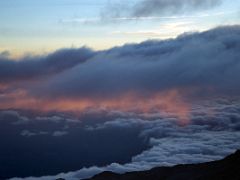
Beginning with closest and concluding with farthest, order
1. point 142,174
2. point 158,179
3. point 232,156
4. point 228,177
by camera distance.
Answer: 1. point 228,177
2. point 232,156
3. point 158,179
4. point 142,174

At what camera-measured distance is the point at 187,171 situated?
15312 cm

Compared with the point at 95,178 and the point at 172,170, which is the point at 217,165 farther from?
the point at 95,178

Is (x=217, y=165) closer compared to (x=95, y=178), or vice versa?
(x=217, y=165)

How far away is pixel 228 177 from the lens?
126 metres

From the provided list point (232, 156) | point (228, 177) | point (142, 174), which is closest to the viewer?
point (228, 177)

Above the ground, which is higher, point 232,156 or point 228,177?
point 232,156

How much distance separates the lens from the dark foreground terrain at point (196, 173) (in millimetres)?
130500

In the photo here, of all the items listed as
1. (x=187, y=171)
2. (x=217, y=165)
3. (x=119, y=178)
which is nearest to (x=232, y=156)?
(x=217, y=165)

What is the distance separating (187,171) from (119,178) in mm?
32200

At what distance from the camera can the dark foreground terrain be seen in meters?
130

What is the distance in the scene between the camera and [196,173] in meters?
148

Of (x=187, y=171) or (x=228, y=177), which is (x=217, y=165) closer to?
(x=187, y=171)

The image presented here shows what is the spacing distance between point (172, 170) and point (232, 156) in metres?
25.8

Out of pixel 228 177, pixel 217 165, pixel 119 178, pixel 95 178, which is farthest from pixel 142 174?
pixel 228 177
